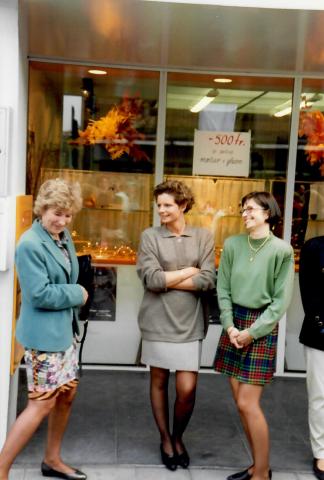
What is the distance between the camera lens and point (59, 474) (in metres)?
4.18

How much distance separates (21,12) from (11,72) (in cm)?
41

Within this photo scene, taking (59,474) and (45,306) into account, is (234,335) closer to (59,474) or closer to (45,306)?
(45,306)

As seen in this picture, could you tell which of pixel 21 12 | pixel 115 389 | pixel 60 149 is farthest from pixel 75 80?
pixel 115 389

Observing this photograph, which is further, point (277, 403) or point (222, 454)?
point (277, 403)

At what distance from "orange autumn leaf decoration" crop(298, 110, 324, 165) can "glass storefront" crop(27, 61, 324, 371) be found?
22mm

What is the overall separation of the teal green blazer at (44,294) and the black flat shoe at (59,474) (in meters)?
0.88

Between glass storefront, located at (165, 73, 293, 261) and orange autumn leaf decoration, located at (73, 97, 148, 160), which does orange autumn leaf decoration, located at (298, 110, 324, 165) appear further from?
orange autumn leaf decoration, located at (73, 97, 148, 160)

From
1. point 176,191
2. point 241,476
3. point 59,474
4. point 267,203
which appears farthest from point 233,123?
point 59,474

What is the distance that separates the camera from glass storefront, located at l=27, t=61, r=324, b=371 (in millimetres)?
6434

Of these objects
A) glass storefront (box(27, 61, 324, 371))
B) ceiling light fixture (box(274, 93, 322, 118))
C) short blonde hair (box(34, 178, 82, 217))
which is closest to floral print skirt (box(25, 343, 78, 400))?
short blonde hair (box(34, 178, 82, 217))

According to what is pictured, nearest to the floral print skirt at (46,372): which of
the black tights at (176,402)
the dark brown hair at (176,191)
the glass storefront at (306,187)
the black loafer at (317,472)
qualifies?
the black tights at (176,402)

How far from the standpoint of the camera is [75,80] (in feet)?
21.1

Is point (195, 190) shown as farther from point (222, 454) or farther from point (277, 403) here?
point (222, 454)

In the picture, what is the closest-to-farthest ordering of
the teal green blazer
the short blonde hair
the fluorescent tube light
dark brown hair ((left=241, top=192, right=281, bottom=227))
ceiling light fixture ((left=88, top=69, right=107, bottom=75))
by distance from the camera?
the teal green blazer
the short blonde hair
dark brown hair ((left=241, top=192, right=281, bottom=227))
ceiling light fixture ((left=88, top=69, right=107, bottom=75))
the fluorescent tube light
